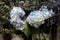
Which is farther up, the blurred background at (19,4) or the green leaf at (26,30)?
the blurred background at (19,4)

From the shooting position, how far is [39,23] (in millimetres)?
1497

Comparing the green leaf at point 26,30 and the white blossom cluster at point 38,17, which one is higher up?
the white blossom cluster at point 38,17

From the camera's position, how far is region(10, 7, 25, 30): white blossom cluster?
4.99ft

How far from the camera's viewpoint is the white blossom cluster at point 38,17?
1.48 meters

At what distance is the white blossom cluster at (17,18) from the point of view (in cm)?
152

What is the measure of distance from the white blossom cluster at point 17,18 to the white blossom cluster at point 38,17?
78mm

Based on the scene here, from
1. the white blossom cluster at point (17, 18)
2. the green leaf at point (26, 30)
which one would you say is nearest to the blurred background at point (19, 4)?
the white blossom cluster at point (17, 18)

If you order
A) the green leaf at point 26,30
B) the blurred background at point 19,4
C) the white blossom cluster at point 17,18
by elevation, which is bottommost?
the green leaf at point 26,30

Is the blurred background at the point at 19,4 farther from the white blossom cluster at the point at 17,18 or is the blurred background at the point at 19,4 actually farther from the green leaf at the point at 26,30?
the green leaf at the point at 26,30

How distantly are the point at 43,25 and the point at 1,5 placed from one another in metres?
0.46

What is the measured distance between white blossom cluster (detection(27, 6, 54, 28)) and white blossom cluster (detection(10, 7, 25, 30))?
0.26 ft

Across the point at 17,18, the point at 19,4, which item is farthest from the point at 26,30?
the point at 19,4

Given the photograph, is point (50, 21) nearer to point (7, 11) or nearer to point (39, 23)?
point (39, 23)

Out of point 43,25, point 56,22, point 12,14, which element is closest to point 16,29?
point 12,14
